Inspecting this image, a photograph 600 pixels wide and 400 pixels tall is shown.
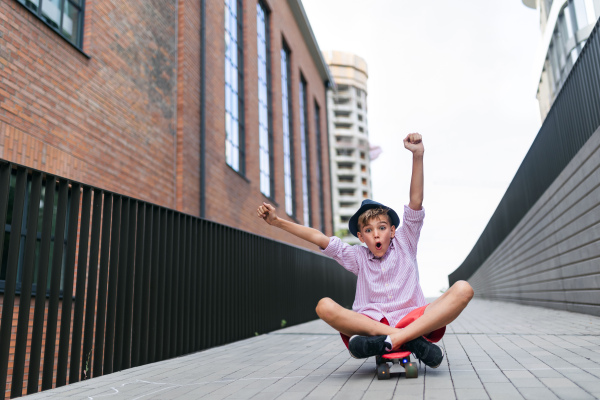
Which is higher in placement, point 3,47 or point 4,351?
point 3,47

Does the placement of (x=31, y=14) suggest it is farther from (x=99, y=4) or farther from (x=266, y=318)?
(x=266, y=318)

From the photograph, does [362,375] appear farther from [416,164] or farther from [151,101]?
[151,101]

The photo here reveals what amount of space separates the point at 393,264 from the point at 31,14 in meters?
Answer: 6.07

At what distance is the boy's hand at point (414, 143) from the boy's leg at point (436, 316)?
38.4 inches

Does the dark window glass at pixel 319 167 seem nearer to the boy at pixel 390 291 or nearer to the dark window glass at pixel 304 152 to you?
the dark window glass at pixel 304 152

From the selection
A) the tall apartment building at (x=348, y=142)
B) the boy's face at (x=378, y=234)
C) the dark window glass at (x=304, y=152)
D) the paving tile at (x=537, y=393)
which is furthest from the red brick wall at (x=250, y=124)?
the tall apartment building at (x=348, y=142)

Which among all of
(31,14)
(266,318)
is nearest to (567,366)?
(266,318)

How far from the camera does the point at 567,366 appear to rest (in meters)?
3.94

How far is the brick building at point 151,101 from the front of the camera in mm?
7012

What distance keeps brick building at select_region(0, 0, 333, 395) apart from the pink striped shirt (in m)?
4.16

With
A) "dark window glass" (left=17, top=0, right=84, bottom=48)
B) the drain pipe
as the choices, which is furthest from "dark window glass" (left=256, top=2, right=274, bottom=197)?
"dark window glass" (left=17, top=0, right=84, bottom=48)

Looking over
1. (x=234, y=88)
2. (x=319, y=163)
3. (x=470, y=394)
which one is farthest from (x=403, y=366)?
(x=319, y=163)

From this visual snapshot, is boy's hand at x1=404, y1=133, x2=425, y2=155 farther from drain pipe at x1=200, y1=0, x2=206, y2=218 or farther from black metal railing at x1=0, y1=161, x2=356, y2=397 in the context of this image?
drain pipe at x1=200, y1=0, x2=206, y2=218

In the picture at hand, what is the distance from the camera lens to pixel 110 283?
501 centimetres
